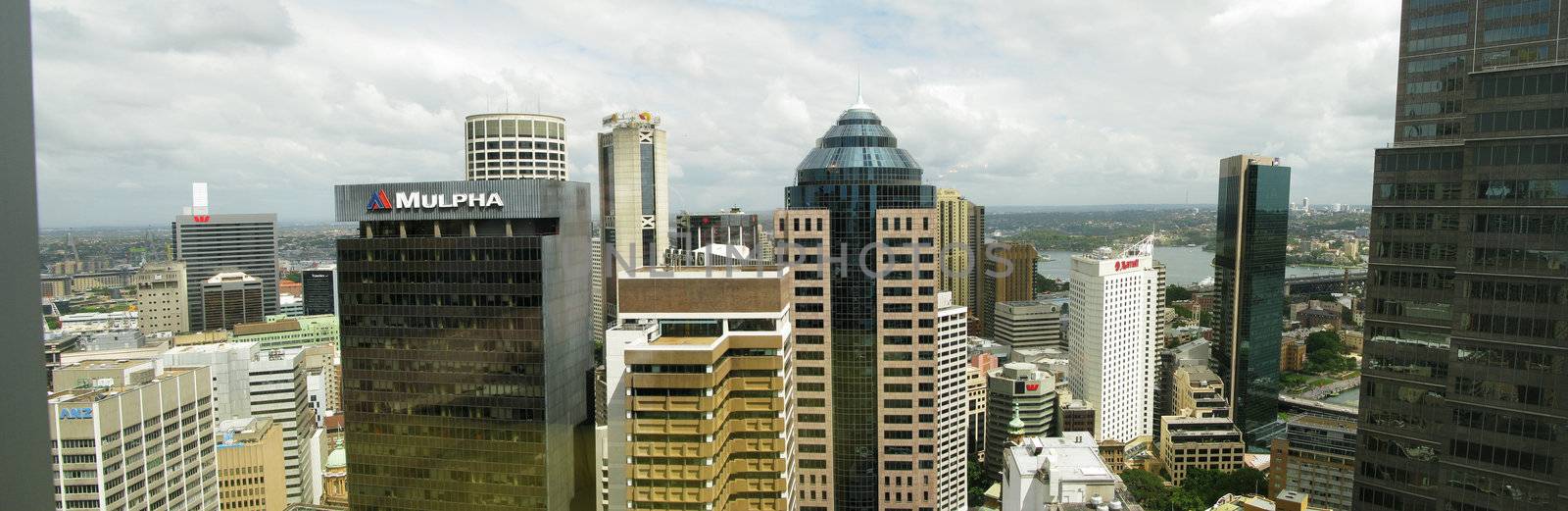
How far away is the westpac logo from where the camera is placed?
19141 mm

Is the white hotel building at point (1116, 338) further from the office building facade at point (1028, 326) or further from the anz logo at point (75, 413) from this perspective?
the anz logo at point (75, 413)

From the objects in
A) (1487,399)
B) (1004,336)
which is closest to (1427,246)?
(1487,399)

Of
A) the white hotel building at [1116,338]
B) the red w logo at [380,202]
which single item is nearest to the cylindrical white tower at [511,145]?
the red w logo at [380,202]

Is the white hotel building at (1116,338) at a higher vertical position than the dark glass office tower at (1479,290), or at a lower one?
lower

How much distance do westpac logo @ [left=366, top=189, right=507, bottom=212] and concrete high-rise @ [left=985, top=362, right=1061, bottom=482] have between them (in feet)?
91.0

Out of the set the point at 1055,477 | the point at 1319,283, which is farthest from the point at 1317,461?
the point at 1319,283

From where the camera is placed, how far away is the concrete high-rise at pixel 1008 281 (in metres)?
60.6

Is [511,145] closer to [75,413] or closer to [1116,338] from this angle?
[75,413]

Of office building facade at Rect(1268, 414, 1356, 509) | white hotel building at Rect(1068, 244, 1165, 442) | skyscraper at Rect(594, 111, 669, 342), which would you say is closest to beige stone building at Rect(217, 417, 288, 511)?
skyscraper at Rect(594, 111, 669, 342)

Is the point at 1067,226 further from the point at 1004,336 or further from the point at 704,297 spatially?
the point at 704,297

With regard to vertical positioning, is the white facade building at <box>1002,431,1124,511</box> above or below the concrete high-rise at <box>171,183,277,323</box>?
below

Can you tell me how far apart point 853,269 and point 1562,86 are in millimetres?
15264

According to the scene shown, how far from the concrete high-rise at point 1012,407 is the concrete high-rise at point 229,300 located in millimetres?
56852

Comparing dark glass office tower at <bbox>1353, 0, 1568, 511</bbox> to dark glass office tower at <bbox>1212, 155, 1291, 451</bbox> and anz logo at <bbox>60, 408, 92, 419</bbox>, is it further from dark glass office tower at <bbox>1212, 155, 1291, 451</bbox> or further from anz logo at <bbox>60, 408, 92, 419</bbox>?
dark glass office tower at <bbox>1212, 155, 1291, 451</bbox>
